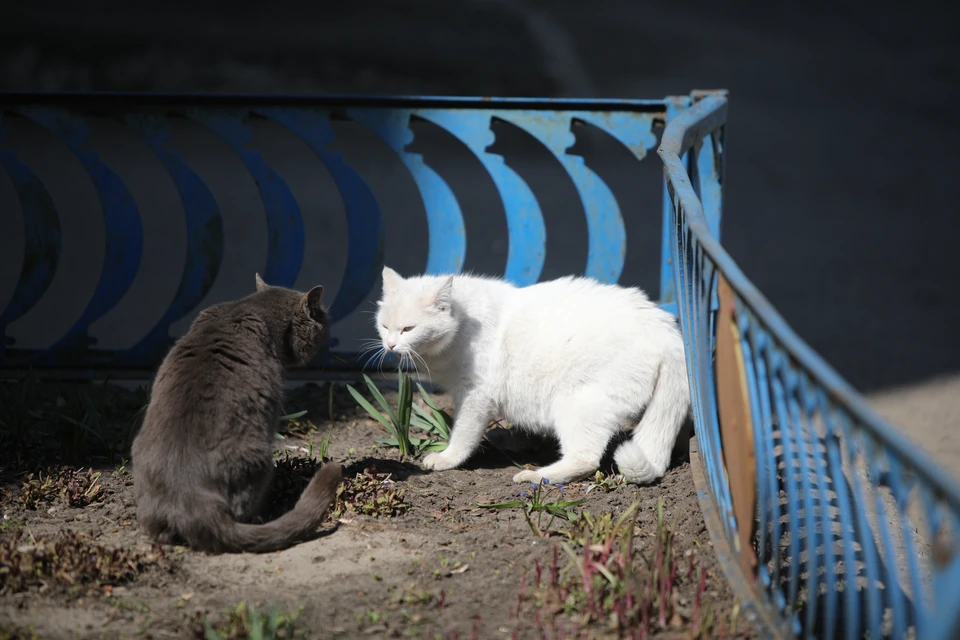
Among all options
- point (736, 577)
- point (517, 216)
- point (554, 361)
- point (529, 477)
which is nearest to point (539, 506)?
point (529, 477)

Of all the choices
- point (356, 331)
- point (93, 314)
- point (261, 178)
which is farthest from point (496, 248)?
point (93, 314)

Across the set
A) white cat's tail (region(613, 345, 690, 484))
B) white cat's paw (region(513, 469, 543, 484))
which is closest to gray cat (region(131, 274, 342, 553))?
white cat's paw (region(513, 469, 543, 484))

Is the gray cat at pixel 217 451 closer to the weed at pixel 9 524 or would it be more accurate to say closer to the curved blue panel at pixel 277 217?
the weed at pixel 9 524

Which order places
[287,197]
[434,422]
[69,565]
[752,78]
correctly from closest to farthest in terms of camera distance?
[69,565] < [434,422] < [287,197] < [752,78]

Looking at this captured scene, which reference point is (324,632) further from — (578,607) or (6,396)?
(6,396)

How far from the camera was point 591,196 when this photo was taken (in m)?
5.07

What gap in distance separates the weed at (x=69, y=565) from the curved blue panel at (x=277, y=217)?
220 cm

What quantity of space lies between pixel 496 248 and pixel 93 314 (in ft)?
12.0

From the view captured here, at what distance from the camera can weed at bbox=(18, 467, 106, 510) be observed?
11.8 feet

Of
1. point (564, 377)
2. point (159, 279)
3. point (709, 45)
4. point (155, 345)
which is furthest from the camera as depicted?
point (709, 45)

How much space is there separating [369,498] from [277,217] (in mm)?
2006

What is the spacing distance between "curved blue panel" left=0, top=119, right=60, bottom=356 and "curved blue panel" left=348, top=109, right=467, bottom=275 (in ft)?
5.44

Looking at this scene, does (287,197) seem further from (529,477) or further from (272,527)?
(272,527)

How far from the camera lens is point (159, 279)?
7.21 m
